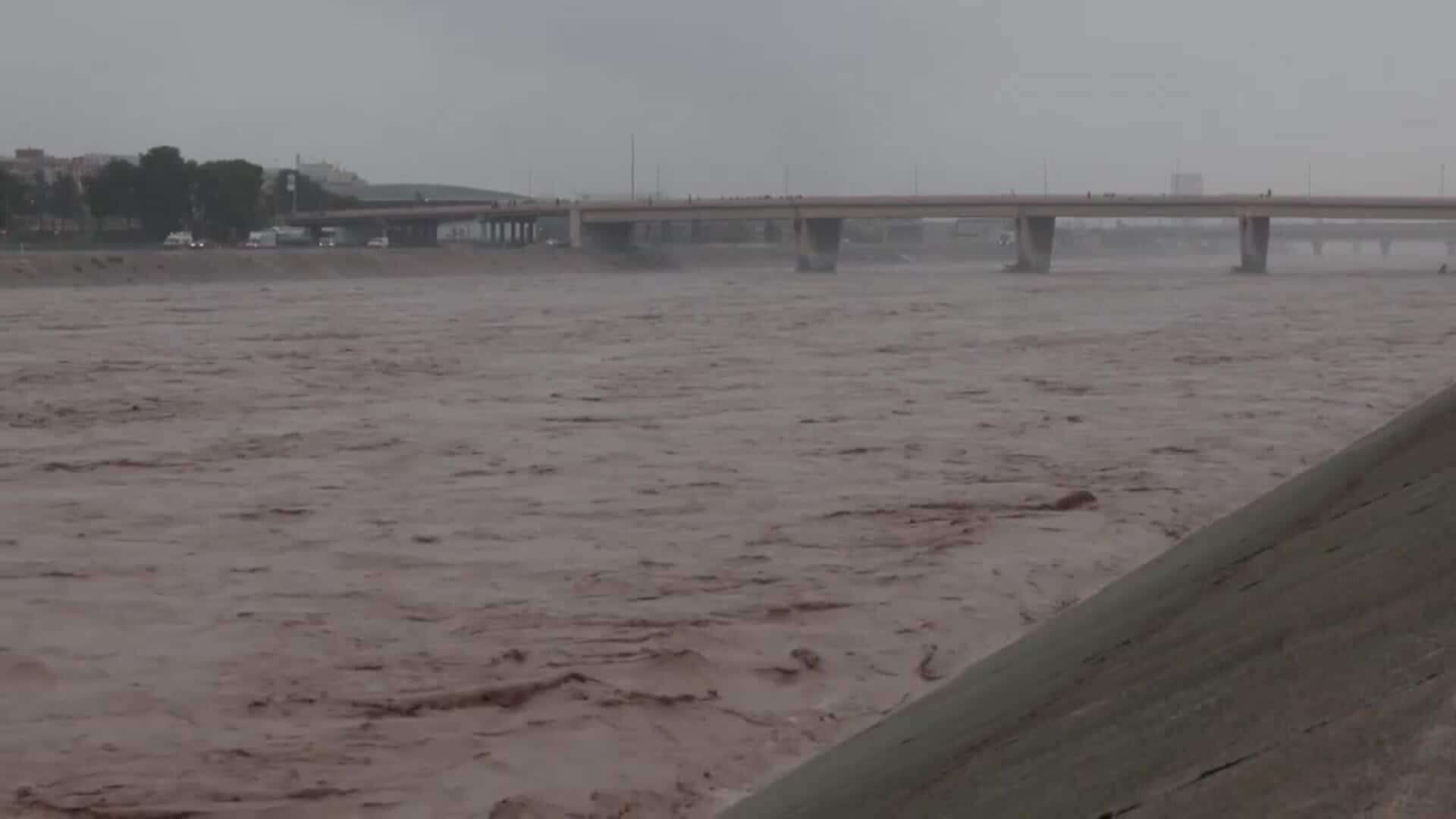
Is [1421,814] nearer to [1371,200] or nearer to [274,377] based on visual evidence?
[274,377]

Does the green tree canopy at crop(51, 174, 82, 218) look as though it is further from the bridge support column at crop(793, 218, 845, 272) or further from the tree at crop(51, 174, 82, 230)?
the bridge support column at crop(793, 218, 845, 272)

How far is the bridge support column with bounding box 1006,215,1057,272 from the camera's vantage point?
91.3 metres

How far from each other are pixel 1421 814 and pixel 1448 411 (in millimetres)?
8377

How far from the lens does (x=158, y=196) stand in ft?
305

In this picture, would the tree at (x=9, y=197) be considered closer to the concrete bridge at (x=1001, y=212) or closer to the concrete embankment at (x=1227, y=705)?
the concrete bridge at (x=1001, y=212)

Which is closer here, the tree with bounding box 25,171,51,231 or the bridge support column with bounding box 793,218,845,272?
the bridge support column with bounding box 793,218,845,272

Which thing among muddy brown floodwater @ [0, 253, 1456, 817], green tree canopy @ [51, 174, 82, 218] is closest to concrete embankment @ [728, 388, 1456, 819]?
muddy brown floodwater @ [0, 253, 1456, 817]

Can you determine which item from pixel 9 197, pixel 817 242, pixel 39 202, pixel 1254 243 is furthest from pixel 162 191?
pixel 1254 243

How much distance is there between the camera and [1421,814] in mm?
2666

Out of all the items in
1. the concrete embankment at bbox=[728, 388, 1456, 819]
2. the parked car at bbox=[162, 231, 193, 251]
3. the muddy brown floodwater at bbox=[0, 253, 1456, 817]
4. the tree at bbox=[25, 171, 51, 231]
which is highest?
the tree at bbox=[25, 171, 51, 231]

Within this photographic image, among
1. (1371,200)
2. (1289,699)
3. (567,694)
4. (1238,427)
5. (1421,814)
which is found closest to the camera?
(1421,814)

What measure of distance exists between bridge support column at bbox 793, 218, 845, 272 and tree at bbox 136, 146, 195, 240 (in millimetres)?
33188

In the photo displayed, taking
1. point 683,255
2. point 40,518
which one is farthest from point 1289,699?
point 683,255

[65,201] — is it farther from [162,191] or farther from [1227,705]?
[1227,705]
